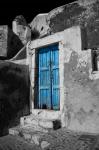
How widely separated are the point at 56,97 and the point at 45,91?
51cm

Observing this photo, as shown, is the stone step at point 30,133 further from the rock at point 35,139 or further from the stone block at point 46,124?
the stone block at point 46,124

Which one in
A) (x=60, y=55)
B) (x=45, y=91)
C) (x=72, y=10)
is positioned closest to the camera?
(x=60, y=55)

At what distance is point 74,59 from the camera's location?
5.40 m

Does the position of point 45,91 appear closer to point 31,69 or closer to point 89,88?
point 31,69

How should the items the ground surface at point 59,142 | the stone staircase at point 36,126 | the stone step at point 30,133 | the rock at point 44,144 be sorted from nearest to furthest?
the ground surface at point 59,142 → the rock at point 44,144 → the stone step at point 30,133 → the stone staircase at point 36,126

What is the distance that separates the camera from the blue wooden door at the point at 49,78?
6293mm

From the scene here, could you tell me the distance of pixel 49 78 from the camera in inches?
256

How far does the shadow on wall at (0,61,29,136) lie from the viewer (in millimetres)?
6027

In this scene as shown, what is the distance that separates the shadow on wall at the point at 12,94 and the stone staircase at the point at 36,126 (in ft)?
0.89

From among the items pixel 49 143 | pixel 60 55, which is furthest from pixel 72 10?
pixel 49 143

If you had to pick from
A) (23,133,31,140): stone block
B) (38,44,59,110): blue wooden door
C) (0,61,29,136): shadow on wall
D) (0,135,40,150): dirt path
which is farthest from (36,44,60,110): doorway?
(0,135,40,150): dirt path

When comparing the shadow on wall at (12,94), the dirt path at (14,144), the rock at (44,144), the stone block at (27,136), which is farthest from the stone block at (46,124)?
the shadow on wall at (12,94)

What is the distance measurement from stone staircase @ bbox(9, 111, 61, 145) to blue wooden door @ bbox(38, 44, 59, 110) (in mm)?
372

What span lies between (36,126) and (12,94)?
134 centimetres
